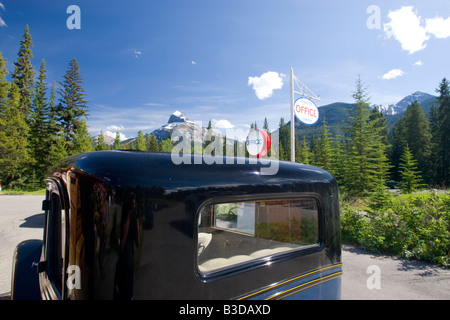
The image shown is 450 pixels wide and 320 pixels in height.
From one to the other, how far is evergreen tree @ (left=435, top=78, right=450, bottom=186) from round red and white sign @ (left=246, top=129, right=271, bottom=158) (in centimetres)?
4988

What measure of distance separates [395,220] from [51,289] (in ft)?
22.9

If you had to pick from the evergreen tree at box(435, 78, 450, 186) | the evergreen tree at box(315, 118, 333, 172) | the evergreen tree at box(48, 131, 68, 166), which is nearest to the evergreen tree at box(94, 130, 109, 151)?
the evergreen tree at box(48, 131, 68, 166)

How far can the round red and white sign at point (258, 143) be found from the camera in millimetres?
7113

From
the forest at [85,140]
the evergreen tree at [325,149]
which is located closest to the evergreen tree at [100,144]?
the forest at [85,140]

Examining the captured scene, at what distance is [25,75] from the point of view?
37031 millimetres

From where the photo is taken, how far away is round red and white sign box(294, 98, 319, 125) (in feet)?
32.6

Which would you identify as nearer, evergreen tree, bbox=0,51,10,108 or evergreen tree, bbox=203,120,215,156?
evergreen tree, bbox=203,120,215,156

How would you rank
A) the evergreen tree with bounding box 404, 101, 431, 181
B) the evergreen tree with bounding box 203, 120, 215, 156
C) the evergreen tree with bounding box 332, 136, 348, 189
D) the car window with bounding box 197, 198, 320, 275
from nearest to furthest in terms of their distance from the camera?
the car window with bounding box 197, 198, 320, 275 → the evergreen tree with bounding box 203, 120, 215, 156 → the evergreen tree with bounding box 332, 136, 348, 189 → the evergreen tree with bounding box 404, 101, 431, 181

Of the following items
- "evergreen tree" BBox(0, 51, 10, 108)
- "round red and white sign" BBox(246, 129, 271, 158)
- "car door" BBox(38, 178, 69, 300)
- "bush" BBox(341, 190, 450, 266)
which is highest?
"evergreen tree" BBox(0, 51, 10, 108)

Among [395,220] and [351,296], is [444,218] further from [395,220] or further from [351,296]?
[351,296]

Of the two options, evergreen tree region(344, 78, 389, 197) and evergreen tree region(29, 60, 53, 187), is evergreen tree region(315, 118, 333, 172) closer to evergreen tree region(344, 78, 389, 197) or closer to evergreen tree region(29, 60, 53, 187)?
evergreen tree region(344, 78, 389, 197)

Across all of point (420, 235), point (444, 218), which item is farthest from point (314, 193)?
point (444, 218)
